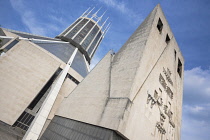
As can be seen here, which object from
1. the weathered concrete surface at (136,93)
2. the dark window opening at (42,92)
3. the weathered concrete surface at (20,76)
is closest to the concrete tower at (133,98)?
the weathered concrete surface at (136,93)

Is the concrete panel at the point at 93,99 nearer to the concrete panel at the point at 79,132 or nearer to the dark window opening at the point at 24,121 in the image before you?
the concrete panel at the point at 79,132

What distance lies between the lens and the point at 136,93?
925 cm

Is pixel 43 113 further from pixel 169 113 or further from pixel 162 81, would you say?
pixel 169 113

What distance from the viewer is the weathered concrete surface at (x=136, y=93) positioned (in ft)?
27.5

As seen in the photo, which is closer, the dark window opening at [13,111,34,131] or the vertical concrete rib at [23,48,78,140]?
the vertical concrete rib at [23,48,78,140]

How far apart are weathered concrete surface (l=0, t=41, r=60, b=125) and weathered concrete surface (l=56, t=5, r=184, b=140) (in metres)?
4.65

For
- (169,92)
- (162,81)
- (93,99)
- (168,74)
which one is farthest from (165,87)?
(93,99)

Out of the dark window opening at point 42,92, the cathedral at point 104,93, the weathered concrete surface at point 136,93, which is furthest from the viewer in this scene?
the dark window opening at point 42,92

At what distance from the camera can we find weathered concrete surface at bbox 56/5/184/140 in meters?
8.37

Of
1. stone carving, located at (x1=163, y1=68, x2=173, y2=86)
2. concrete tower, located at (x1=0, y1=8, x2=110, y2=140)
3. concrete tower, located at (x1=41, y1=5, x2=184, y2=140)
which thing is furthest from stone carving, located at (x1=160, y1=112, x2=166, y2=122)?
concrete tower, located at (x1=0, y1=8, x2=110, y2=140)

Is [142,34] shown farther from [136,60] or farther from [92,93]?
[92,93]

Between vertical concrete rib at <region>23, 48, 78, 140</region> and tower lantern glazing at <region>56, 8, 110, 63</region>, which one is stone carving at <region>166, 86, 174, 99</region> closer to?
vertical concrete rib at <region>23, 48, 78, 140</region>

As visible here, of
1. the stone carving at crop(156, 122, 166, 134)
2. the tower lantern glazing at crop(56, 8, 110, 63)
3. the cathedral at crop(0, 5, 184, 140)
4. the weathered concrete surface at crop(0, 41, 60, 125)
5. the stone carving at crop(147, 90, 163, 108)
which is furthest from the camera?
the tower lantern glazing at crop(56, 8, 110, 63)

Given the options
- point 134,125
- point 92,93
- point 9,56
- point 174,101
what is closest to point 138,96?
point 134,125
